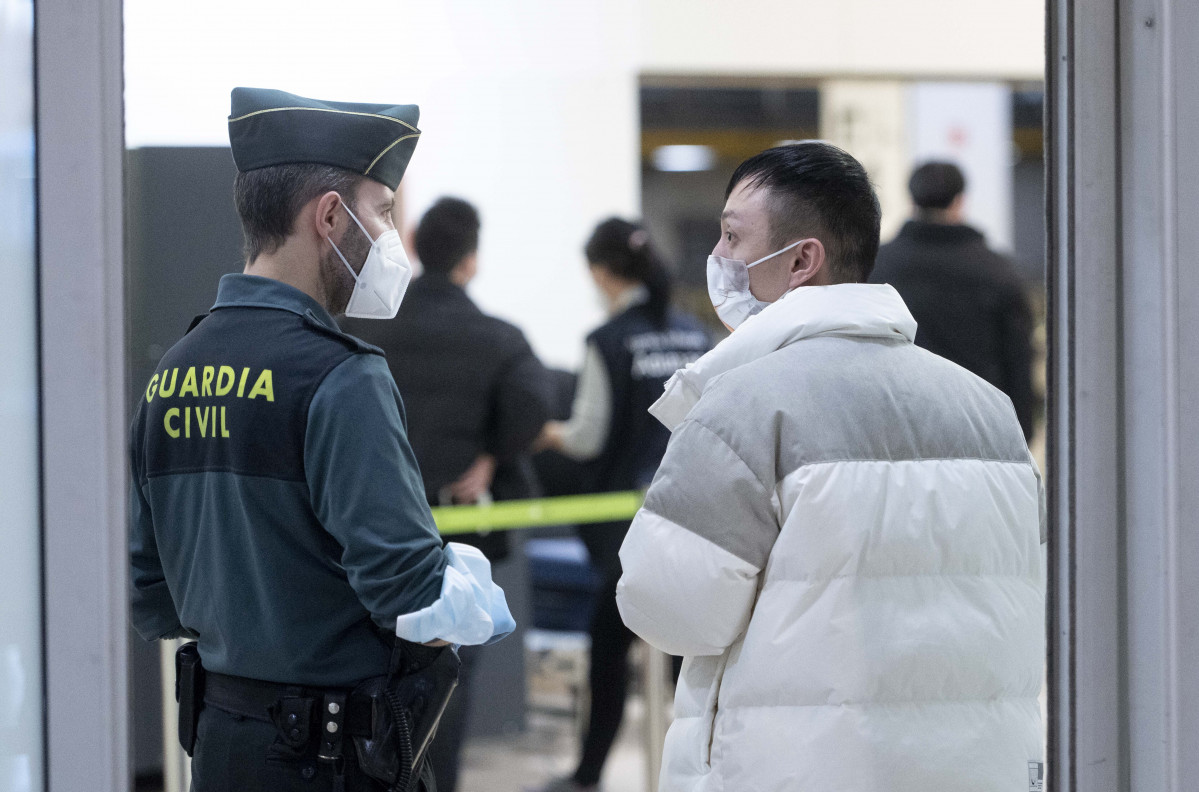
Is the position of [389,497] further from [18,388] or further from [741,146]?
[741,146]

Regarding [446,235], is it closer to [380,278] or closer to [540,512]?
[540,512]

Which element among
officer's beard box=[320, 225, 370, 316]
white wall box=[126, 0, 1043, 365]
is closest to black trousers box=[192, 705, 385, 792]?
officer's beard box=[320, 225, 370, 316]

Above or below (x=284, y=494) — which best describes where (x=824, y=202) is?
above

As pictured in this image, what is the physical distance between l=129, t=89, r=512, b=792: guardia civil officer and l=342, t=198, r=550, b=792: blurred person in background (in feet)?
5.64

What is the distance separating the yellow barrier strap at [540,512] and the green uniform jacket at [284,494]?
189 centimetres

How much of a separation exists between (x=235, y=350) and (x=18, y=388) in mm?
290

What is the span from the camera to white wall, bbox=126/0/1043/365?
5035 millimetres

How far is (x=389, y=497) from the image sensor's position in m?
1.30

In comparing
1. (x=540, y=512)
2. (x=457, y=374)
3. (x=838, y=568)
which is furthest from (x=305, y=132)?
(x=540, y=512)

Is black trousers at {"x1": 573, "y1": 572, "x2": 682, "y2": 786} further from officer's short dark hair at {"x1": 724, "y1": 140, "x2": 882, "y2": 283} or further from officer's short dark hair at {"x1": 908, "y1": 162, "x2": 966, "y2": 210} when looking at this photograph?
officer's short dark hair at {"x1": 724, "y1": 140, "x2": 882, "y2": 283}

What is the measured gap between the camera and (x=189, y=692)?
1.43 m

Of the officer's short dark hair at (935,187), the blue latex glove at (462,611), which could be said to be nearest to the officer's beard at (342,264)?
the blue latex glove at (462,611)

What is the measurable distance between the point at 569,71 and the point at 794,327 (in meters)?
4.33

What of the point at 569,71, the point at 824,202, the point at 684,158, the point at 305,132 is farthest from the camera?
the point at 684,158
